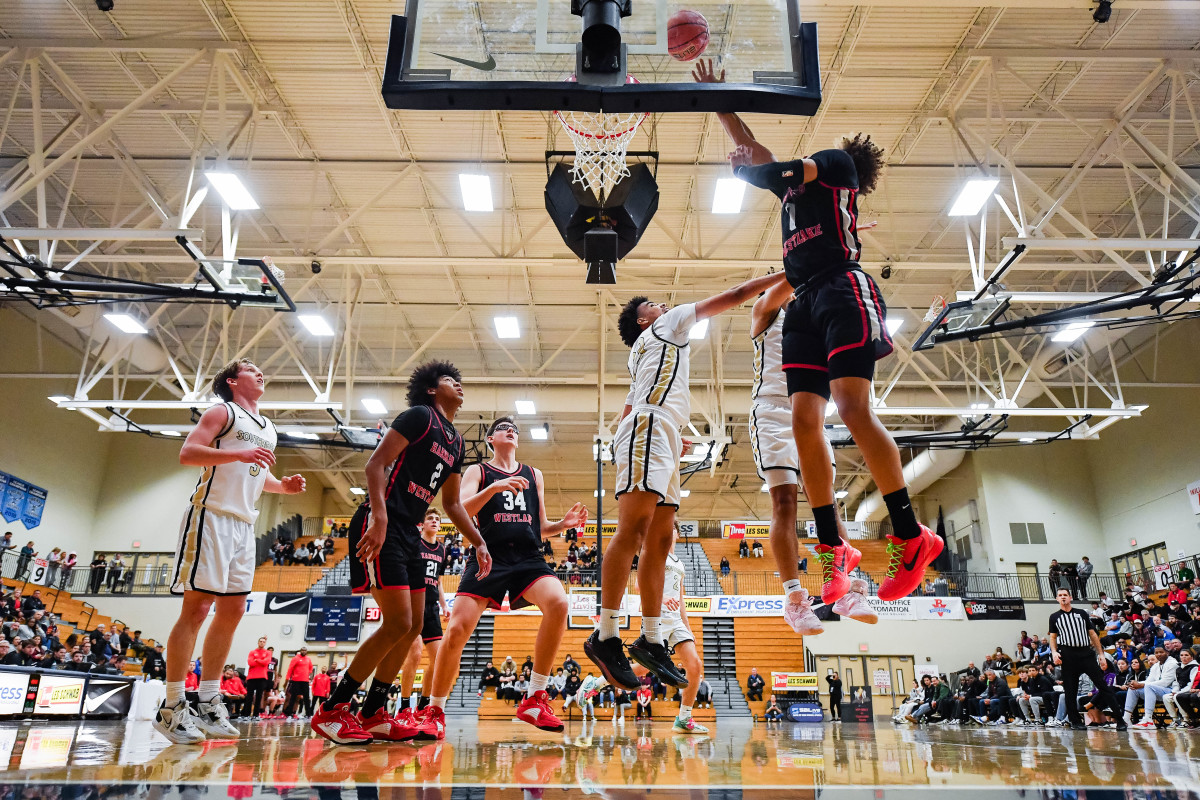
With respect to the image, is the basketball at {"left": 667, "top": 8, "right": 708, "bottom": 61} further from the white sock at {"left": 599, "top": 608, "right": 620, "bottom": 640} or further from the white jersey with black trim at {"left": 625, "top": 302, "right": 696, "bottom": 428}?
the white sock at {"left": 599, "top": 608, "right": 620, "bottom": 640}

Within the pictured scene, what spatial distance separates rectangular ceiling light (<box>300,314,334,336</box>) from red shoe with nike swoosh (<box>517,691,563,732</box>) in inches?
507

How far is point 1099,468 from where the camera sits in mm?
25031

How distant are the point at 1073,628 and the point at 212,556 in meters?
10.3

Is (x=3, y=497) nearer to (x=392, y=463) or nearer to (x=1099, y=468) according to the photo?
(x=392, y=463)

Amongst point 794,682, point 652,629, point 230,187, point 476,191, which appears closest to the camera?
point 652,629

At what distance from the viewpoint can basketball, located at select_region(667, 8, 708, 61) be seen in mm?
4055

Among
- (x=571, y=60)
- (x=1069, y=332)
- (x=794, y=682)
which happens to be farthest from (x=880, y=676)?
(x=571, y=60)

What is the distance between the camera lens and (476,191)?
12891 mm

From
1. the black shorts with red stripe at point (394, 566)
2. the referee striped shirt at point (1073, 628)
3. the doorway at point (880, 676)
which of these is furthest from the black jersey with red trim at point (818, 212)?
the doorway at point (880, 676)

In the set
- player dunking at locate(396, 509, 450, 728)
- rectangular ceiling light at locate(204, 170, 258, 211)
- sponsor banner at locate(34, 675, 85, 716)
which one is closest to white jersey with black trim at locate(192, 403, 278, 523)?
player dunking at locate(396, 509, 450, 728)

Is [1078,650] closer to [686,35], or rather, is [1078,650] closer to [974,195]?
[974,195]

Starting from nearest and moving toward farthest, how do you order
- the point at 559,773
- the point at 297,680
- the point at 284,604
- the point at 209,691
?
the point at 559,773 < the point at 209,691 < the point at 297,680 < the point at 284,604

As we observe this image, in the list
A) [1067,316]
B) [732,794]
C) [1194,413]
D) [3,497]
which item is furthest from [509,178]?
[1194,413]

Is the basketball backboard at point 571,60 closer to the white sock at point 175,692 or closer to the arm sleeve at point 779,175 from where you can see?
the arm sleeve at point 779,175
